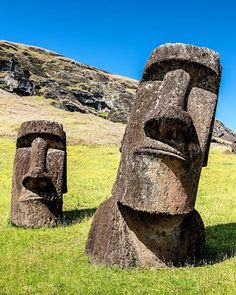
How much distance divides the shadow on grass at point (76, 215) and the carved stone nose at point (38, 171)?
137 cm

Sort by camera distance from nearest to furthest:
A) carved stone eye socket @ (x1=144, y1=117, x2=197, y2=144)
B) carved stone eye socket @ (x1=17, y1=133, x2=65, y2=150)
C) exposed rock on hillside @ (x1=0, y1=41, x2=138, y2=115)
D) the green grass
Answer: the green grass → carved stone eye socket @ (x1=144, y1=117, x2=197, y2=144) → carved stone eye socket @ (x1=17, y1=133, x2=65, y2=150) → exposed rock on hillside @ (x1=0, y1=41, x2=138, y2=115)

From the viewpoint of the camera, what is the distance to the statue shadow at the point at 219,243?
10.2 meters

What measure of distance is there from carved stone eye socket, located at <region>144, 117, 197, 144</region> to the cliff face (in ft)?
249

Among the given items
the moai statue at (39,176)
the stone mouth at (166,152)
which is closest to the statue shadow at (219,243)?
the stone mouth at (166,152)

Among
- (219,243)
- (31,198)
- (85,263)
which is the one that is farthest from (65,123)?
(85,263)

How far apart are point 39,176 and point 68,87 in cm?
12374

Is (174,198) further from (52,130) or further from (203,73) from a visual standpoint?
(52,130)

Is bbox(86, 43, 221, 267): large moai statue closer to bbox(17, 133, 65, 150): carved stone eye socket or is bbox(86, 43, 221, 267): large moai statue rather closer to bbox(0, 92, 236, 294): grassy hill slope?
bbox(0, 92, 236, 294): grassy hill slope

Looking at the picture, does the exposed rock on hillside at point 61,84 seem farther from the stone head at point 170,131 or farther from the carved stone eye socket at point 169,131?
the carved stone eye socket at point 169,131

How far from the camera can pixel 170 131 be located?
358 inches

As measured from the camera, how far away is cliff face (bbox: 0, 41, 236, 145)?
315ft

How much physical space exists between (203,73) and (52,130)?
6.67 meters

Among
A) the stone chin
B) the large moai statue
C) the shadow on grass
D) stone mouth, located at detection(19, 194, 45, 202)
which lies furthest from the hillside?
the stone chin

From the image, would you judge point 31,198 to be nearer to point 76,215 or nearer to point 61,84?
point 76,215
